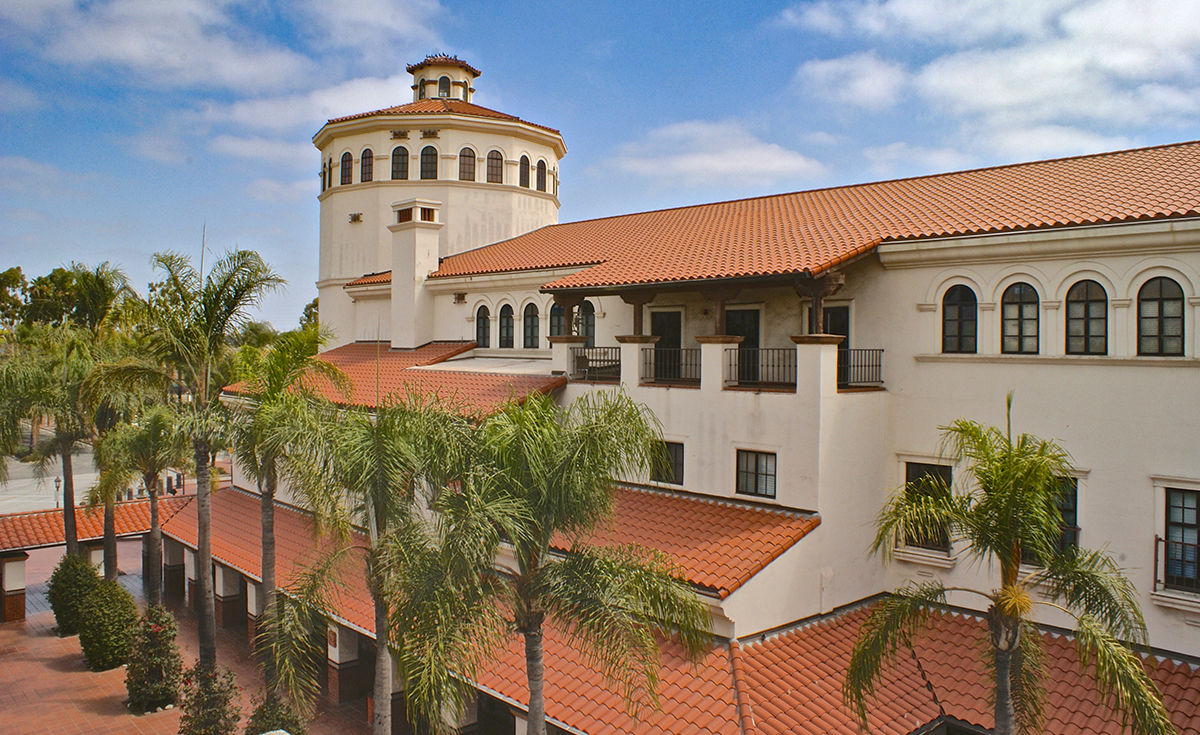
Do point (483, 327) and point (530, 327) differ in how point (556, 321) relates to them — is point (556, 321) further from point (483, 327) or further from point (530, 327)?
point (483, 327)

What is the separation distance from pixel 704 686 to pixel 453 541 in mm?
5019

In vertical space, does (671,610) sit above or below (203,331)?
below

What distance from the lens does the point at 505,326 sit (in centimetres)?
2350

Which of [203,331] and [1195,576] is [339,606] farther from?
[1195,576]

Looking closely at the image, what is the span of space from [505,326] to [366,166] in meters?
11.8

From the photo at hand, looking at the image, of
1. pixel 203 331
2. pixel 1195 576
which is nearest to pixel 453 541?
pixel 203 331

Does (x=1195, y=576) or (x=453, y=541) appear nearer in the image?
(x=453, y=541)

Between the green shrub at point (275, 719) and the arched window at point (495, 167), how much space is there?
22.4 meters

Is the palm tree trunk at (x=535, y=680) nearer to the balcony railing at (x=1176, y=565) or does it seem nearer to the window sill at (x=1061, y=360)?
the window sill at (x=1061, y=360)

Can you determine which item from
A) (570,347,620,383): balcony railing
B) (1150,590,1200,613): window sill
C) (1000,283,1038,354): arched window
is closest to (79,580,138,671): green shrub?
(570,347,620,383): balcony railing

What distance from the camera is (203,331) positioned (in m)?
13.9

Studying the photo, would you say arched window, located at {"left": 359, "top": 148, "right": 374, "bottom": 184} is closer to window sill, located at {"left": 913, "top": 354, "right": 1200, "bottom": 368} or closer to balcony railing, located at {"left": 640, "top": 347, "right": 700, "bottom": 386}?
balcony railing, located at {"left": 640, "top": 347, "right": 700, "bottom": 386}

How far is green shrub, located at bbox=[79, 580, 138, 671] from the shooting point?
A: 19000 millimetres

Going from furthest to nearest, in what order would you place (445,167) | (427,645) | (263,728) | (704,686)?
(445,167) < (263,728) < (704,686) < (427,645)
